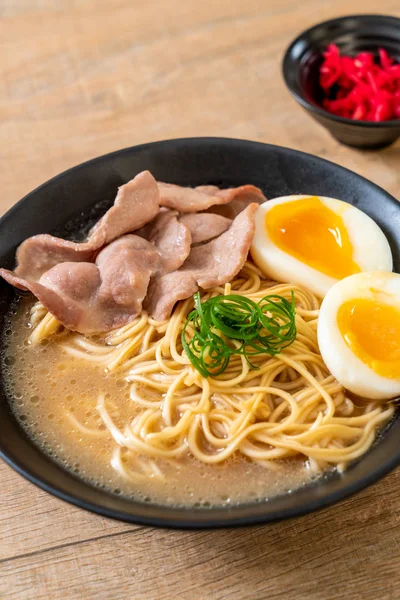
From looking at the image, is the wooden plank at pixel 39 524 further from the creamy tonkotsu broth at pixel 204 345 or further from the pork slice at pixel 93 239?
the pork slice at pixel 93 239

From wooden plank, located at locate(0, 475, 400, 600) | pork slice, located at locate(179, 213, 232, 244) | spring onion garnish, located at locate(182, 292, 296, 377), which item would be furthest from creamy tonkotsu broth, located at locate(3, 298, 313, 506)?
pork slice, located at locate(179, 213, 232, 244)

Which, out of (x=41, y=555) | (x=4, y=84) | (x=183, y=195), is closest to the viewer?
(x=41, y=555)

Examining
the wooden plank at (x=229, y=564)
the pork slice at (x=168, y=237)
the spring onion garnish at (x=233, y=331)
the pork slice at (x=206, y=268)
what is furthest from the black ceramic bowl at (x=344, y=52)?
the wooden plank at (x=229, y=564)

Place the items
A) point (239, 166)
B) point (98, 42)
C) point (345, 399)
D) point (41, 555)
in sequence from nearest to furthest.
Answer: point (41, 555)
point (345, 399)
point (239, 166)
point (98, 42)

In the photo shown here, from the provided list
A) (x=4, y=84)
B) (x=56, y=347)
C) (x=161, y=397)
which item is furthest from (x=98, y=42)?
(x=161, y=397)

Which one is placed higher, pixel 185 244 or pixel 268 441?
pixel 185 244

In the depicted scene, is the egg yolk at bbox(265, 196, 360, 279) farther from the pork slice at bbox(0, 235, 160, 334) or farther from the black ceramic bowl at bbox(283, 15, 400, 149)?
the black ceramic bowl at bbox(283, 15, 400, 149)

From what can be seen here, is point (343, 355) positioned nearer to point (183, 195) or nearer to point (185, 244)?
point (185, 244)
